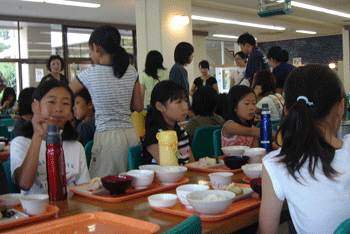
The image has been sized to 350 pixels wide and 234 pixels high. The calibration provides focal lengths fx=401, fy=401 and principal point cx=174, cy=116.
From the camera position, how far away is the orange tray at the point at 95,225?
1.03 m

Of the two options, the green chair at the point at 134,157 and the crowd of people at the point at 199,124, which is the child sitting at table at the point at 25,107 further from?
the green chair at the point at 134,157

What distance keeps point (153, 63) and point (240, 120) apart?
1.71 m

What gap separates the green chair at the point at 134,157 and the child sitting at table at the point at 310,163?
0.95 m

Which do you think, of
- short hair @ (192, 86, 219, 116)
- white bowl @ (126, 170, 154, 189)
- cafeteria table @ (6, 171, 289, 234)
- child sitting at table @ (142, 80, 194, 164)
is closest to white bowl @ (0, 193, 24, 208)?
cafeteria table @ (6, 171, 289, 234)

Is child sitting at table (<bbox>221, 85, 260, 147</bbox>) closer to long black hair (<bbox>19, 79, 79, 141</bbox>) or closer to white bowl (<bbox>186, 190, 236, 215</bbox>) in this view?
long black hair (<bbox>19, 79, 79, 141</bbox>)

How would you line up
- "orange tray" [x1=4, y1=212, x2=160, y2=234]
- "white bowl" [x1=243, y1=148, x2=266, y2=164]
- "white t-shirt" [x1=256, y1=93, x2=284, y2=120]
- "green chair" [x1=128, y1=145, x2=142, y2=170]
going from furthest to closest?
"white t-shirt" [x1=256, y1=93, x2=284, y2=120]
"green chair" [x1=128, y1=145, x2=142, y2=170]
"white bowl" [x1=243, y1=148, x2=266, y2=164]
"orange tray" [x1=4, y1=212, x2=160, y2=234]

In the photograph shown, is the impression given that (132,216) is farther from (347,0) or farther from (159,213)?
(347,0)

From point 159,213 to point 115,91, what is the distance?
1.39 metres

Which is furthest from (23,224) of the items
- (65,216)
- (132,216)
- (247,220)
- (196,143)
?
(196,143)

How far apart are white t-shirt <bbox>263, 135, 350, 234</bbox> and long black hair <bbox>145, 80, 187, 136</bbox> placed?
3.62 feet

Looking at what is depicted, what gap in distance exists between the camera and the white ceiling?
7.70 metres

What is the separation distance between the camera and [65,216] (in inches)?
46.4

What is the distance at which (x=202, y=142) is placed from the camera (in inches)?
105

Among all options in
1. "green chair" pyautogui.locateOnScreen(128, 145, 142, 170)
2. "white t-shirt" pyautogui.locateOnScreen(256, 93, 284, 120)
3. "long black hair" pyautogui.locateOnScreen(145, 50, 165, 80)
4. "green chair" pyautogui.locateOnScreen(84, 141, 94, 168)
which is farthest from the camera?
"long black hair" pyautogui.locateOnScreen(145, 50, 165, 80)
